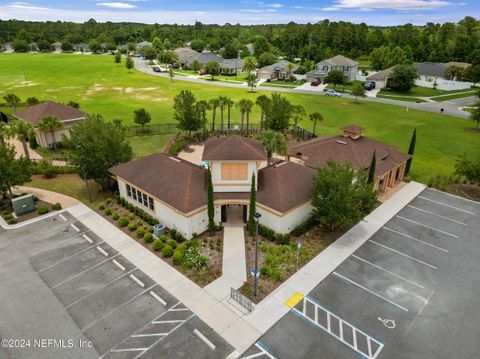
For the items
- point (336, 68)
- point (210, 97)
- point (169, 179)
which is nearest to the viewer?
point (169, 179)

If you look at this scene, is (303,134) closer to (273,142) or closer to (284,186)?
(273,142)

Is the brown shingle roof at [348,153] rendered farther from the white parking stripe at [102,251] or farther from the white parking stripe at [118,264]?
the white parking stripe at [102,251]

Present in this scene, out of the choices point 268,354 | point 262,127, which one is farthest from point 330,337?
point 262,127

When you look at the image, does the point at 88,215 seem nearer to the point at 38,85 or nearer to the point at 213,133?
the point at 213,133

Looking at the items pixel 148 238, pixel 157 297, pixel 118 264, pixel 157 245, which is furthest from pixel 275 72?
pixel 157 297

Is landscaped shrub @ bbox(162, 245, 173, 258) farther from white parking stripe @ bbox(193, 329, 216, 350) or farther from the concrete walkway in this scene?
white parking stripe @ bbox(193, 329, 216, 350)

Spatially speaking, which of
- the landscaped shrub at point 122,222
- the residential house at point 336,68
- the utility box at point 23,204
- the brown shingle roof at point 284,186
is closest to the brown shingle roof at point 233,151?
the brown shingle roof at point 284,186
